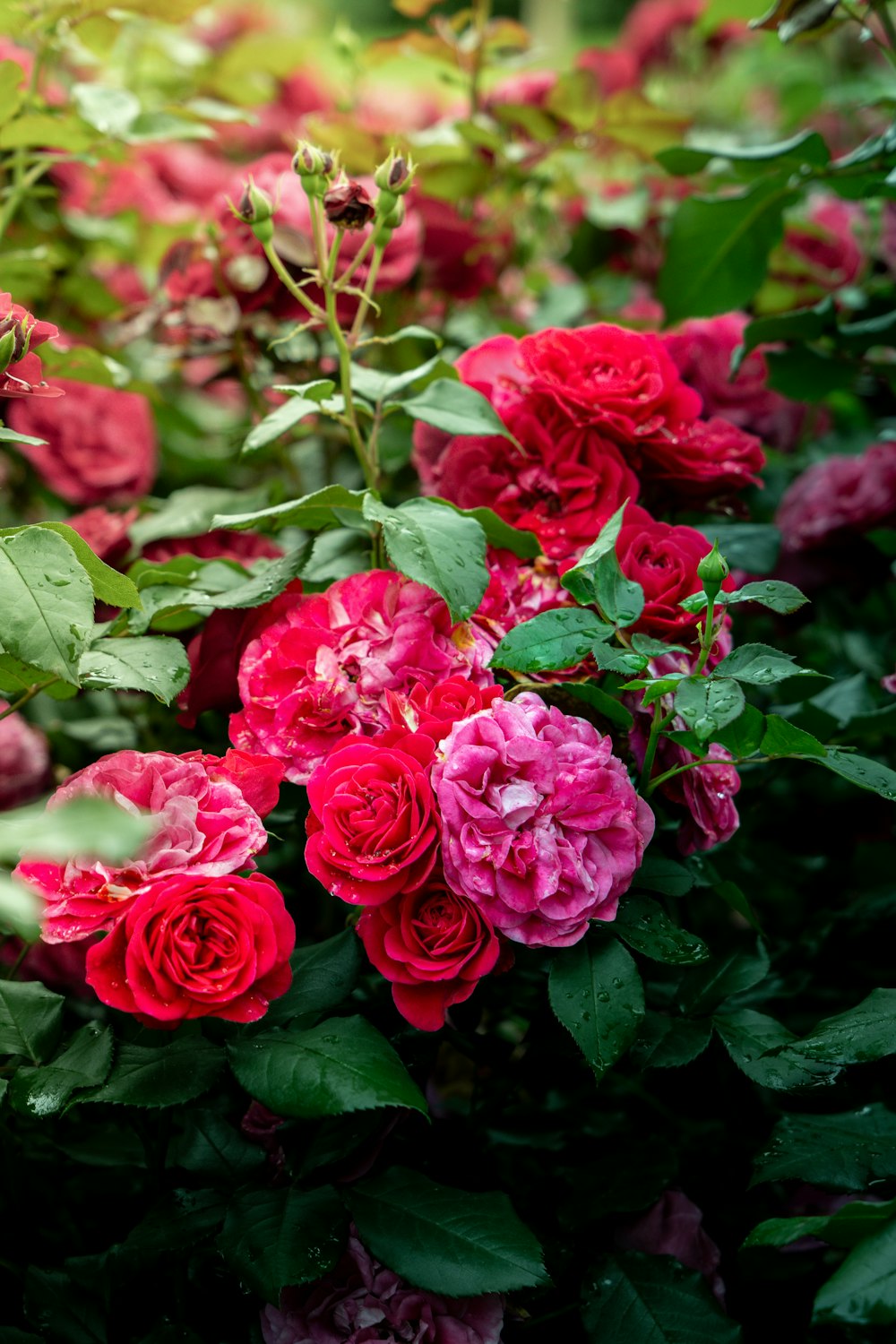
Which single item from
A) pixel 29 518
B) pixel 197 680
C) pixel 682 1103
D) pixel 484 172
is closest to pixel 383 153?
pixel 484 172

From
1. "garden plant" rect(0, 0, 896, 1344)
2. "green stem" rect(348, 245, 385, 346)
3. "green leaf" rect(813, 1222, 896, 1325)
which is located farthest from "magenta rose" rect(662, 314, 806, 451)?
"green leaf" rect(813, 1222, 896, 1325)

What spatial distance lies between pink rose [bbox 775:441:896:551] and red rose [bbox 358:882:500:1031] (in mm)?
726

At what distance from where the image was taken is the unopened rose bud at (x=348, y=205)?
836 millimetres

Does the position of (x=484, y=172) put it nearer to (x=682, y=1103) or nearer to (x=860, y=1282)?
(x=682, y=1103)

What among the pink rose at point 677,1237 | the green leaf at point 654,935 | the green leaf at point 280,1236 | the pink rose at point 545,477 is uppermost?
the pink rose at point 545,477

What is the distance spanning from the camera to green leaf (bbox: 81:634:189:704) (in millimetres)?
771

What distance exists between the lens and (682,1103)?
105 centimetres

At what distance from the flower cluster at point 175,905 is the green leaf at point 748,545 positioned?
0.56m

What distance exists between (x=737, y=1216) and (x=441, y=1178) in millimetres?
286

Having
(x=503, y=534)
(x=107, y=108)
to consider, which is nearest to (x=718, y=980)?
(x=503, y=534)

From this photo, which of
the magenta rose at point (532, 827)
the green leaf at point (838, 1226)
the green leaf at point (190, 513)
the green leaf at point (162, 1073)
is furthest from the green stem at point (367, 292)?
the green leaf at point (838, 1226)

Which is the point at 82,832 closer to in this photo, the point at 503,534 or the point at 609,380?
the point at 503,534

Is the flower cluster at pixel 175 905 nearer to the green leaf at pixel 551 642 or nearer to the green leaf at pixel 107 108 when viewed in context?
the green leaf at pixel 551 642

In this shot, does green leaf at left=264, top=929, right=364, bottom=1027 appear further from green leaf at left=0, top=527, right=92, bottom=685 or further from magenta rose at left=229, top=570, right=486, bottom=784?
green leaf at left=0, top=527, right=92, bottom=685
